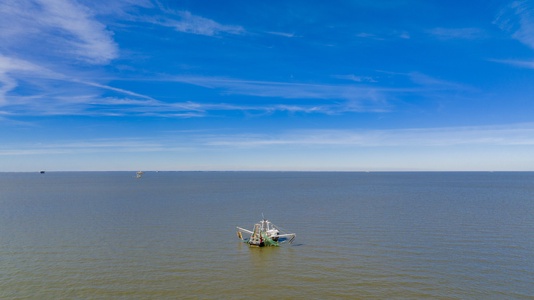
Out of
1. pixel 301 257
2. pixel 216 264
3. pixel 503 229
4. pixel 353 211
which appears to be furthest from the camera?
pixel 353 211

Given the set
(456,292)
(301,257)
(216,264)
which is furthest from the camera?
(301,257)

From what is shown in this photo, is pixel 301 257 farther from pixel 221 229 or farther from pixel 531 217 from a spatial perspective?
pixel 531 217

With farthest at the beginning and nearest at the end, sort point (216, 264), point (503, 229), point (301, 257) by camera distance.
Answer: point (503, 229) → point (301, 257) → point (216, 264)

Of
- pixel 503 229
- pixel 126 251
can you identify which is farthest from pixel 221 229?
pixel 503 229

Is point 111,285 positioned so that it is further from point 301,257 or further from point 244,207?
point 244,207

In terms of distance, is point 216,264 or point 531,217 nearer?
point 216,264

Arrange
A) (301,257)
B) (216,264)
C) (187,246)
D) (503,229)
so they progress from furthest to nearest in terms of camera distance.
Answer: (503,229) → (187,246) → (301,257) → (216,264)

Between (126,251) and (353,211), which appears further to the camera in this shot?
(353,211)

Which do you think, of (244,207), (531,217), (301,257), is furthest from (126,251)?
(531,217)
